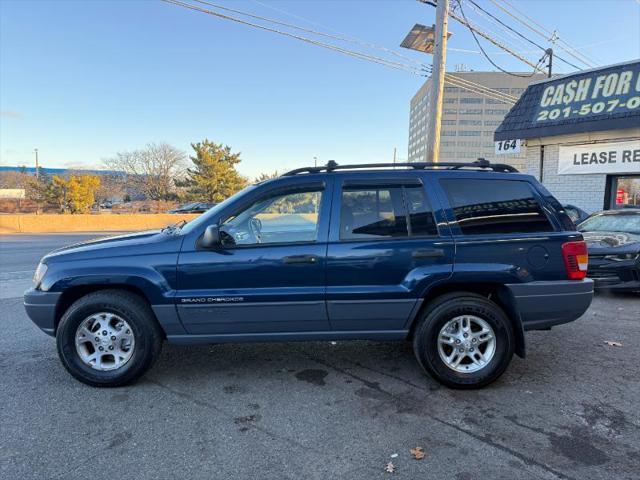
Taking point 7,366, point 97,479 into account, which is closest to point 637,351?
point 97,479

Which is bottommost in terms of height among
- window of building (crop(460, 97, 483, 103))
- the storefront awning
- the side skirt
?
the side skirt

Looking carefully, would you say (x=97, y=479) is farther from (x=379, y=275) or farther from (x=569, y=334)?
(x=569, y=334)

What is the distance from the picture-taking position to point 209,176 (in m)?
40.1

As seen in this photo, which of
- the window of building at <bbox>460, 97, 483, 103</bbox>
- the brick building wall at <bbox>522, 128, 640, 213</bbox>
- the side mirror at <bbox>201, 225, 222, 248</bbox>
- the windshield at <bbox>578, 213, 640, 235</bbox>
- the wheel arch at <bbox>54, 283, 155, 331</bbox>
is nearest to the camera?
the side mirror at <bbox>201, 225, 222, 248</bbox>

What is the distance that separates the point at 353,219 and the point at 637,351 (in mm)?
3445

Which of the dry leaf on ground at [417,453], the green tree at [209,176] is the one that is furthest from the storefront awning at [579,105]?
the green tree at [209,176]

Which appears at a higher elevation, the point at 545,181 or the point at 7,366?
the point at 545,181

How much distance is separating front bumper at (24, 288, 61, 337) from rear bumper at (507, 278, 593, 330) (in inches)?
153

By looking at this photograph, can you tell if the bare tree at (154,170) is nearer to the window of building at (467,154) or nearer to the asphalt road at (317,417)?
the asphalt road at (317,417)

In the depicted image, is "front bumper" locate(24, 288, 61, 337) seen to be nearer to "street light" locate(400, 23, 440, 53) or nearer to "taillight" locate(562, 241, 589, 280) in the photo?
"taillight" locate(562, 241, 589, 280)

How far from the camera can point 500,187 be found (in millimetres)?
3713

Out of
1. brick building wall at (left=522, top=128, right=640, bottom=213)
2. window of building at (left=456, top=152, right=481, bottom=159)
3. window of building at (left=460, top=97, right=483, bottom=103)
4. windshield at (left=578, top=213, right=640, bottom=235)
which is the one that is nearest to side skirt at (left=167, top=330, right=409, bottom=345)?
windshield at (left=578, top=213, right=640, bottom=235)

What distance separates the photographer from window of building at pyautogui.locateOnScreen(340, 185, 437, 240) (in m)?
3.51

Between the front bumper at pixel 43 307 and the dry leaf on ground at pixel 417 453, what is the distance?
305 centimetres
